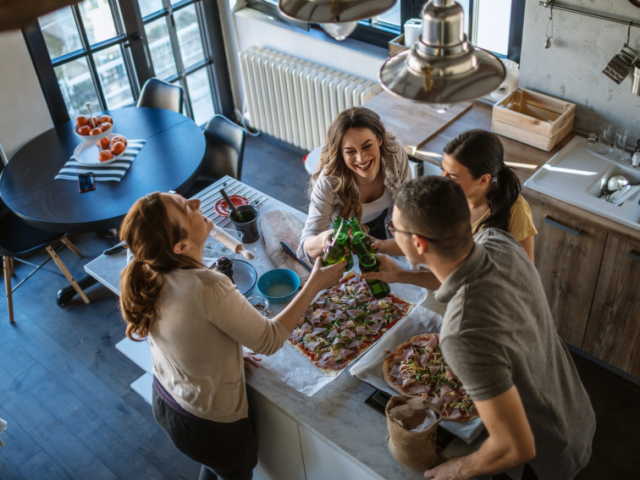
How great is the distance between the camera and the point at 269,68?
448cm

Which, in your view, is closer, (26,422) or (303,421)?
(303,421)

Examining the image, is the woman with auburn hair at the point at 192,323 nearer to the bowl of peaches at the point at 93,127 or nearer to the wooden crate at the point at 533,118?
the wooden crate at the point at 533,118

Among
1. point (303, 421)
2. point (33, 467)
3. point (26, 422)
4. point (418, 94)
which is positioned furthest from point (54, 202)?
point (418, 94)

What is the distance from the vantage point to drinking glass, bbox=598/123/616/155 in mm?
2832

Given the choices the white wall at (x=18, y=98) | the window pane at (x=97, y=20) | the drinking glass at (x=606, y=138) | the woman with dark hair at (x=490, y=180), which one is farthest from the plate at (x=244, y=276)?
the window pane at (x=97, y=20)

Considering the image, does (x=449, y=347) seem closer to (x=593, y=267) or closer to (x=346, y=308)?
(x=346, y=308)

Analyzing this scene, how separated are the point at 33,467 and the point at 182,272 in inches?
72.6

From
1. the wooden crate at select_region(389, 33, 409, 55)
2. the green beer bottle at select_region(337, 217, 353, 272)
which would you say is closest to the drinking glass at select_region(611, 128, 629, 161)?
the wooden crate at select_region(389, 33, 409, 55)

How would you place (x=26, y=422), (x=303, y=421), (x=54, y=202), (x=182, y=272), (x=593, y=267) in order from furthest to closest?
(x=54, y=202) < (x=26, y=422) < (x=593, y=267) < (x=303, y=421) < (x=182, y=272)

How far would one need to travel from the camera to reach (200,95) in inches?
201

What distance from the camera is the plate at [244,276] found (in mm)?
2264

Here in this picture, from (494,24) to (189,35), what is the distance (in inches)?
99.7

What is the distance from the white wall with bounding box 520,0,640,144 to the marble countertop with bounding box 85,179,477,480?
199 centimetres

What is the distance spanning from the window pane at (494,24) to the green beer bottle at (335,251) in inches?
80.8
